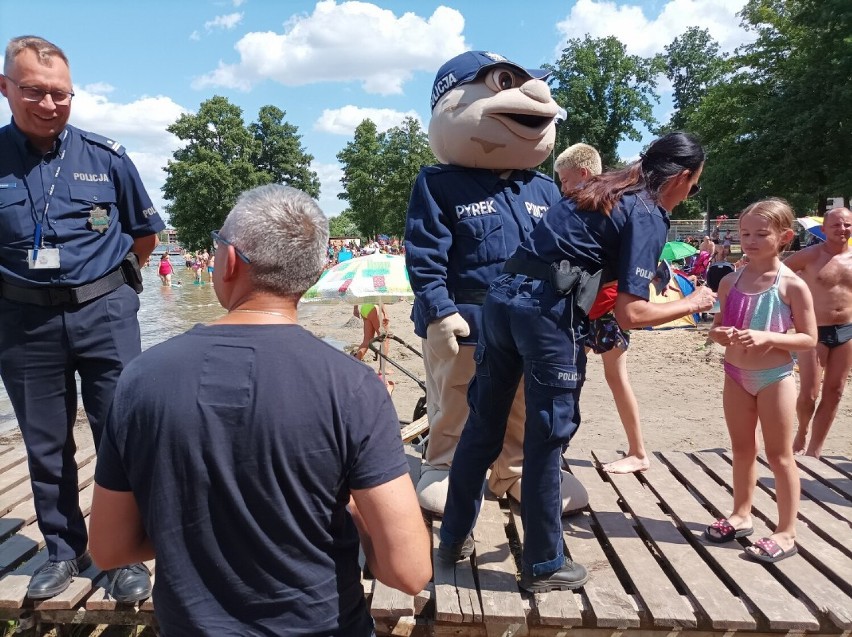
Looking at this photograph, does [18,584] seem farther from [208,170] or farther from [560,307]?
[208,170]

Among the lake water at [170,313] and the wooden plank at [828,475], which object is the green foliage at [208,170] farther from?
the wooden plank at [828,475]

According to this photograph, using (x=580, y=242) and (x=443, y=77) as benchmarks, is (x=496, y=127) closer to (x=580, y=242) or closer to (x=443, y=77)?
(x=443, y=77)

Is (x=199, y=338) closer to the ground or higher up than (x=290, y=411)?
higher up

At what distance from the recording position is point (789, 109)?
25234 mm

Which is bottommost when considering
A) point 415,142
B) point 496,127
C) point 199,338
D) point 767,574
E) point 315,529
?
point 767,574

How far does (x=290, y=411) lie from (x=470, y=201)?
205 cm

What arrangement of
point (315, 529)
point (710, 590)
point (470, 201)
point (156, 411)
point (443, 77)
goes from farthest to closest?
1. point (443, 77)
2. point (470, 201)
3. point (710, 590)
4. point (315, 529)
5. point (156, 411)

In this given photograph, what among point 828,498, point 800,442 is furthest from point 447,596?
point 800,442

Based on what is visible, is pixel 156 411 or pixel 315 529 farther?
pixel 315 529

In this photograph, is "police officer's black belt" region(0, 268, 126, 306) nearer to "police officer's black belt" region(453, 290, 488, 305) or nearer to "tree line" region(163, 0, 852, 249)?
"police officer's black belt" region(453, 290, 488, 305)

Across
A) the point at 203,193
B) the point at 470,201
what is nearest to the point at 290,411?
the point at 470,201

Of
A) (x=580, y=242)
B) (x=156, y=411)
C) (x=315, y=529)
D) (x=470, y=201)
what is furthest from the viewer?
(x=470, y=201)

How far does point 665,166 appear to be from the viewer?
7.97 ft

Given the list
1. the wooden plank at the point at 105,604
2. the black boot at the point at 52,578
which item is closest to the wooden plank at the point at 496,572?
the wooden plank at the point at 105,604
